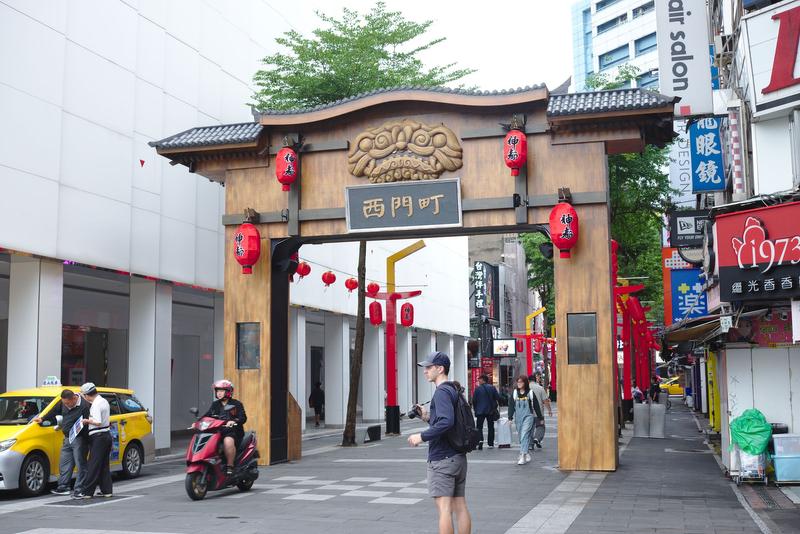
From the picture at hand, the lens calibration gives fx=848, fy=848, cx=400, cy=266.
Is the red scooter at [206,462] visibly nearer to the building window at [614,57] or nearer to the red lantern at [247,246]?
the red lantern at [247,246]

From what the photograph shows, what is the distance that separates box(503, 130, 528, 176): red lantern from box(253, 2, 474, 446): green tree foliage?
22.3 ft

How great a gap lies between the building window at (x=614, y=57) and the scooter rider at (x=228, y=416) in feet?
253

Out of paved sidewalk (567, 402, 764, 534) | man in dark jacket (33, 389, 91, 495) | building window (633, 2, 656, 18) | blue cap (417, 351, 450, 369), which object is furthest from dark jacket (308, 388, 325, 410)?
building window (633, 2, 656, 18)

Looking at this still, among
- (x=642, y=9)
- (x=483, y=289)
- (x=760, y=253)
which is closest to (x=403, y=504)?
(x=760, y=253)

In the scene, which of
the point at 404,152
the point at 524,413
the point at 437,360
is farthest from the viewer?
the point at 524,413

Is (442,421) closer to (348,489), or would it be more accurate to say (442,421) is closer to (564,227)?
(348,489)

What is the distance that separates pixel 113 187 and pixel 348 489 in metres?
9.08

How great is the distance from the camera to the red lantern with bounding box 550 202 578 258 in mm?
14758

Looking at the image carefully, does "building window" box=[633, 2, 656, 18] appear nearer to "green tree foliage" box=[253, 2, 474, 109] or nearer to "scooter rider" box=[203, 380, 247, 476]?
"green tree foliage" box=[253, 2, 474, 109]

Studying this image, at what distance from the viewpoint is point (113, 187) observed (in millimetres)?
18047

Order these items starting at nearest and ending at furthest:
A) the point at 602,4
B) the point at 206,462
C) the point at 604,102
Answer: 1. the point at 206,462
2. the point at 604,102
3. the point at 602,4

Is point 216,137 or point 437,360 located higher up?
point 216,137

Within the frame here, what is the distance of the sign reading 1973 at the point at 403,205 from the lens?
15.9 meters

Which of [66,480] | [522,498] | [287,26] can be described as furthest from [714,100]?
[287,26]
